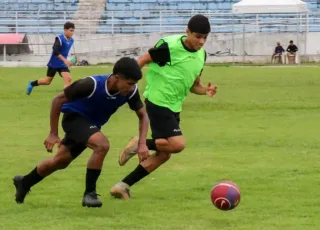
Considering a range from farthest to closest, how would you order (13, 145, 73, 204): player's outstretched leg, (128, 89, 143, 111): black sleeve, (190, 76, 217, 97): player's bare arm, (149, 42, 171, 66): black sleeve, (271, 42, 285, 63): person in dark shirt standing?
(271, 42, 285, 63): person in dark shirt standing
(190, 76, 217, 97): player's bare arm
(149, 42, 171, 66): black sleeve
(13, 145, 73, 204): player's outstretched leg
(128, 89, 143, 111): black sleeve

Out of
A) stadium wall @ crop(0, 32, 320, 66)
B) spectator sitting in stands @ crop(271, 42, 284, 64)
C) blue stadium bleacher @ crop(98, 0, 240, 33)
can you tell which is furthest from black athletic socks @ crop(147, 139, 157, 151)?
blue stadium bleacher @ crop(98, 0, 240, 33)

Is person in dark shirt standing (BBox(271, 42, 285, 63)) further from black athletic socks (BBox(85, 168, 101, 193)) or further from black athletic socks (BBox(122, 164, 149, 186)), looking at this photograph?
black athletic socks (BBox(85, 168, 101, 193))

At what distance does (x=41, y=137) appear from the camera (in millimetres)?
14781

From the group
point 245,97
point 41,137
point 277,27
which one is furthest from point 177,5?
point 41,137

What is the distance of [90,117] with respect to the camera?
27.6 ft

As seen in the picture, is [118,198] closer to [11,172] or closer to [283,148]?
[11,172]

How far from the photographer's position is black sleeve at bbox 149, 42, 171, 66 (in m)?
9.17

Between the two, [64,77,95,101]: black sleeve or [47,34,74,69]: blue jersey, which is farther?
[47,34,74,69]: blue jersey

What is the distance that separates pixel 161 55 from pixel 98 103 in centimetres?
123

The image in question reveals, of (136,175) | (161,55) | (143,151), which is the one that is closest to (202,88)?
(161,55)

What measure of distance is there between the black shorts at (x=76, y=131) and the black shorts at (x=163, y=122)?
952 millimetres

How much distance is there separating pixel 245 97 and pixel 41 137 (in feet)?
29.7

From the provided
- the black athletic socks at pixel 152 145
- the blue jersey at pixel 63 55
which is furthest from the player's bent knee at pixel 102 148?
the blue jersey at pixel 63 55

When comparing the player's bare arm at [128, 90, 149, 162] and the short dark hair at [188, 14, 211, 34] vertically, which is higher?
the short dark hair at [188, 14, 211, 34]
